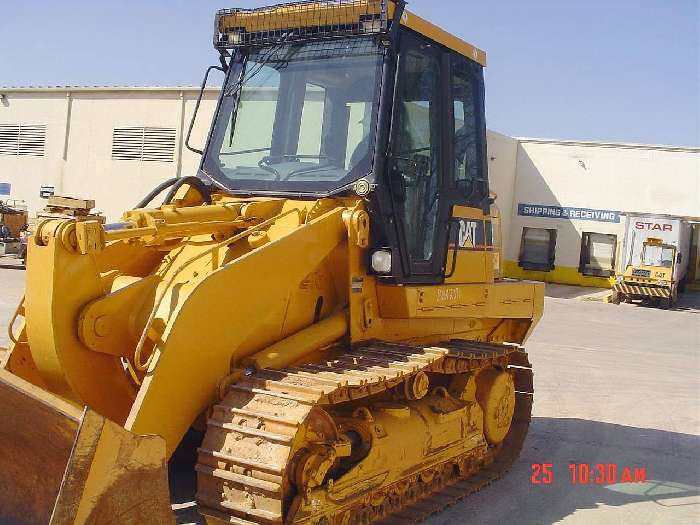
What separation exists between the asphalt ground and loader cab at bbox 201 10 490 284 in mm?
1755

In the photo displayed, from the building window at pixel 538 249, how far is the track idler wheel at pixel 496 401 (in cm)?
2769

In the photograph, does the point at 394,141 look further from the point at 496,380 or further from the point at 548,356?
the point at 548,356

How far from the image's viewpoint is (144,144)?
29484 millimetres

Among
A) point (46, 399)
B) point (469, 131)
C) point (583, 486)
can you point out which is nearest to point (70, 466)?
point (46, 399)

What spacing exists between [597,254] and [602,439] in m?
26.4

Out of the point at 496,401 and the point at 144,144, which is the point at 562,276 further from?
the point at 496,401

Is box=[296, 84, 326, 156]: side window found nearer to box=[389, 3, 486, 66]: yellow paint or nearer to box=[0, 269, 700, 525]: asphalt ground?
box=[389, 3, 486, 66]: yellow paint

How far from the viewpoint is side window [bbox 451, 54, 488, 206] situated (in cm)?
655

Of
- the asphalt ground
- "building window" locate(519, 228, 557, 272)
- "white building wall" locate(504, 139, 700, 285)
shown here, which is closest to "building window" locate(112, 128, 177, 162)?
the asphalt ground

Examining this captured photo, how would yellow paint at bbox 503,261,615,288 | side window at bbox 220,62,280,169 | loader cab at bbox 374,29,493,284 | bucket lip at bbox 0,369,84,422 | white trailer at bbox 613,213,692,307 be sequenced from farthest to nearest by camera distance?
yellow paint at bbox 503,261,615,288 → white trailer at bbox 613,213,692,307 → side window at bbox 220,62,280,169 → loader cab at bbox 374,29,493,284 → bucket lip at bbox 0,369,84,422

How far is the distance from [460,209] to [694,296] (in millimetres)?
29610

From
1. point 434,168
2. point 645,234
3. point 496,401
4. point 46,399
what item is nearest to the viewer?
point 46,399

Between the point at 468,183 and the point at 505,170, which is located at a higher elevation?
the point at 505,170

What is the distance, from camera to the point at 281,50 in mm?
6234
